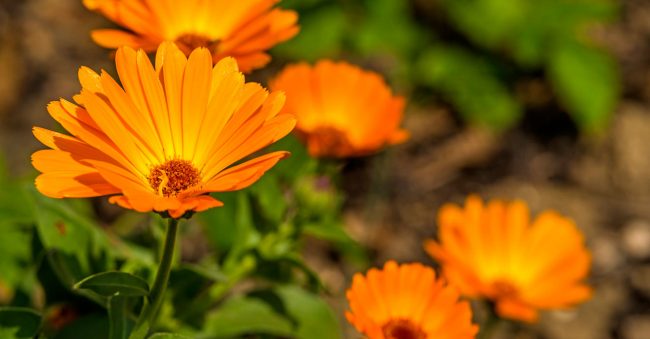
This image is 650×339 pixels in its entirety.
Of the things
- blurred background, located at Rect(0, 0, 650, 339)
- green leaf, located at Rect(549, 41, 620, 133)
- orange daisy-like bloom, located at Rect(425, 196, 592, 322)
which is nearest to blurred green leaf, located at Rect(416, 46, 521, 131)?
blurred background, located at Rect(0, 0, 650, 339)

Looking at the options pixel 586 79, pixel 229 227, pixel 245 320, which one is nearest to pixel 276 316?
pixel 245 320

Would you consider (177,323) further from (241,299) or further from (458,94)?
(458,94)

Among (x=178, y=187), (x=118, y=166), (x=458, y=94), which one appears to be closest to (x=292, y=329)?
(x=178, y=187)

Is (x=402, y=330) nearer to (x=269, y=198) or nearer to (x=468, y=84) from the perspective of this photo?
(x=269, y=198)

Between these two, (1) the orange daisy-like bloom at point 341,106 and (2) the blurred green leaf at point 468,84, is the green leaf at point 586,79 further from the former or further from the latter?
(1) the orange daisy-like bloom at point 341,106

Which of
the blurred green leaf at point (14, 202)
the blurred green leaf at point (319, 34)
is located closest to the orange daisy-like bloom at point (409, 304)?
the blurred green leaf at point (14, 202)

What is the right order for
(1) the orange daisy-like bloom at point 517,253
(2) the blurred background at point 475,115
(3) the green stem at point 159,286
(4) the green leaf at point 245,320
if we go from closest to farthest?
(3) the green stem at point 159,286
(4) the green leaf at point 245,320
(1) the orange daisy-like bloom at point 517,253
(2) the blurred background at point 475,115
